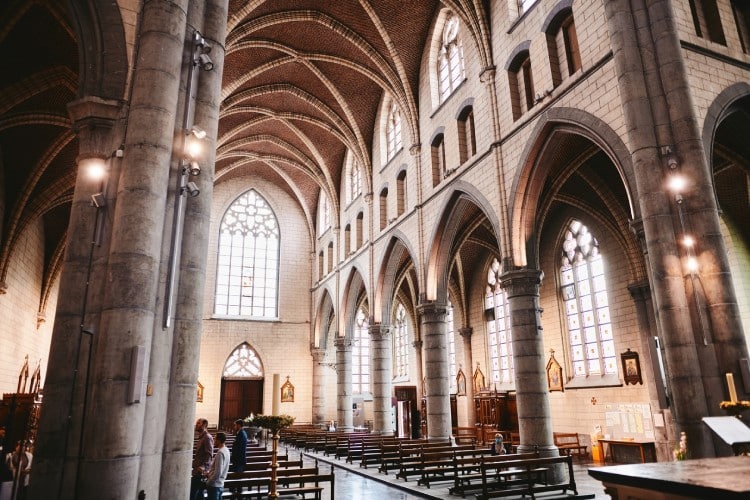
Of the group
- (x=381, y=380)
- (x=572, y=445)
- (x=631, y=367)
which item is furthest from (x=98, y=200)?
(x=572, y=445)

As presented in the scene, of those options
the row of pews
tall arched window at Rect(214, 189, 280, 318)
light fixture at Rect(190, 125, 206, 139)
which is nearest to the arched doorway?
tall arched window at Rect(214, 189, 280, 318)

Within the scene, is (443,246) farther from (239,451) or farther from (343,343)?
(343,343)

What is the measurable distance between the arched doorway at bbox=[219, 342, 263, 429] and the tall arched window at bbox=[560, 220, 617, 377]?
1582 centimetres

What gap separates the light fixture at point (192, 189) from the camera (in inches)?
263

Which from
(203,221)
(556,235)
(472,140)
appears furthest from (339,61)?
(203,221)

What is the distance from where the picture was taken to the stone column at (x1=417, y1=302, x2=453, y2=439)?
14977mm

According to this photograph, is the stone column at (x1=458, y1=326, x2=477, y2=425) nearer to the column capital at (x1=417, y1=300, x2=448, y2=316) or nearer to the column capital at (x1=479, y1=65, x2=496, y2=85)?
the column capital at (x1=417, y1=300, x2=448, y2=316)

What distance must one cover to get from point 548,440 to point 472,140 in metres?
8.04

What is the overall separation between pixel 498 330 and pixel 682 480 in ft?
58.7

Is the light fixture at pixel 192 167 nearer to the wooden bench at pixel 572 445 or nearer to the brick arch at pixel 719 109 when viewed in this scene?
the brick arch at pixel 719 109

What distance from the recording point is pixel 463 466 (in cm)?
1047

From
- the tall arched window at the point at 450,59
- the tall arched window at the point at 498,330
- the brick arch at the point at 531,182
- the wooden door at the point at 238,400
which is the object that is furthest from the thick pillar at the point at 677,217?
the wooden door at the point at 238,400

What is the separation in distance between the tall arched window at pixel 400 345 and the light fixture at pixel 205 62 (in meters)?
21.9

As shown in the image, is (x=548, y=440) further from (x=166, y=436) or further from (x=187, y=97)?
(x=187, y=97)
